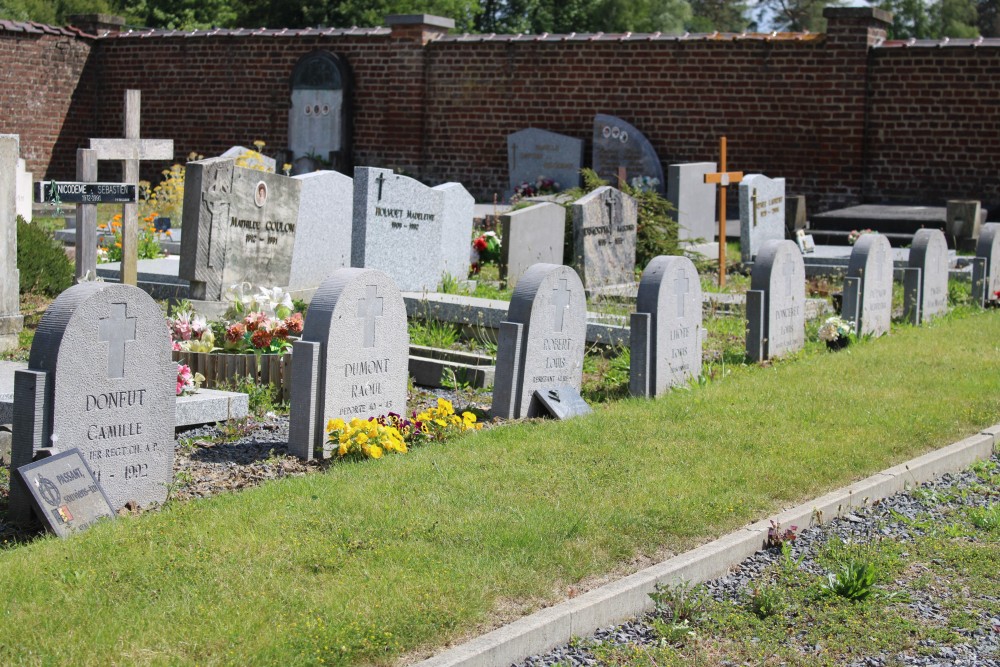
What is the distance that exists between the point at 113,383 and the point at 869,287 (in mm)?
7457

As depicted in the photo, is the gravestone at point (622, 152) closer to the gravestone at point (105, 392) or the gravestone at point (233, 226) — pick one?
the gravestone at point (233, 226)

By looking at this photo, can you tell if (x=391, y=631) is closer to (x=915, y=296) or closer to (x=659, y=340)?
(x=659, y=340)

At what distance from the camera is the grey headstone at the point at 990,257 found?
13391mm

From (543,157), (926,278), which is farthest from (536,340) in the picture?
(543,157)

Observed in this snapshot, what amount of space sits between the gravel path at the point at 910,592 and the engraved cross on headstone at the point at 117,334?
2.40 metres

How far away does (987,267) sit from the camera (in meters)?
13.4

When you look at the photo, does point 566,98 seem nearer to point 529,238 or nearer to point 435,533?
point 529,238

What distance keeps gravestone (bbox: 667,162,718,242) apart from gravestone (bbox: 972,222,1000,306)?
145 inches

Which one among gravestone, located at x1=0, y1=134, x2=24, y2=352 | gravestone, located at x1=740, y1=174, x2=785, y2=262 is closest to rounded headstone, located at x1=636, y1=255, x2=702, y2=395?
gravestone, located at x1=0, y1=134, x2=24, y2=352

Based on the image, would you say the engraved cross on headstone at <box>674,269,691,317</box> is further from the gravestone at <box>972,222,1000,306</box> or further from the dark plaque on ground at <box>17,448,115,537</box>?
the gravestone at <box>972,222,1000,306</box>

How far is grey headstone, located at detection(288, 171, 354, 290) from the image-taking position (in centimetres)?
1133

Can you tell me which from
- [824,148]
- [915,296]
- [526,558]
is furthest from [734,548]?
[824,148]

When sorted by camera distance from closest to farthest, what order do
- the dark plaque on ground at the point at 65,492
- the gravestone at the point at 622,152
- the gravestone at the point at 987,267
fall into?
the dark plaque on ground at the point at 65,492 < the gravestone at the point at 987,267 < the gravestone at the point at 622,152

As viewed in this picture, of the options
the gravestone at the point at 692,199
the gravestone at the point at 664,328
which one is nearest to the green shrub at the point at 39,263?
the gravestone at the point at 664,328
